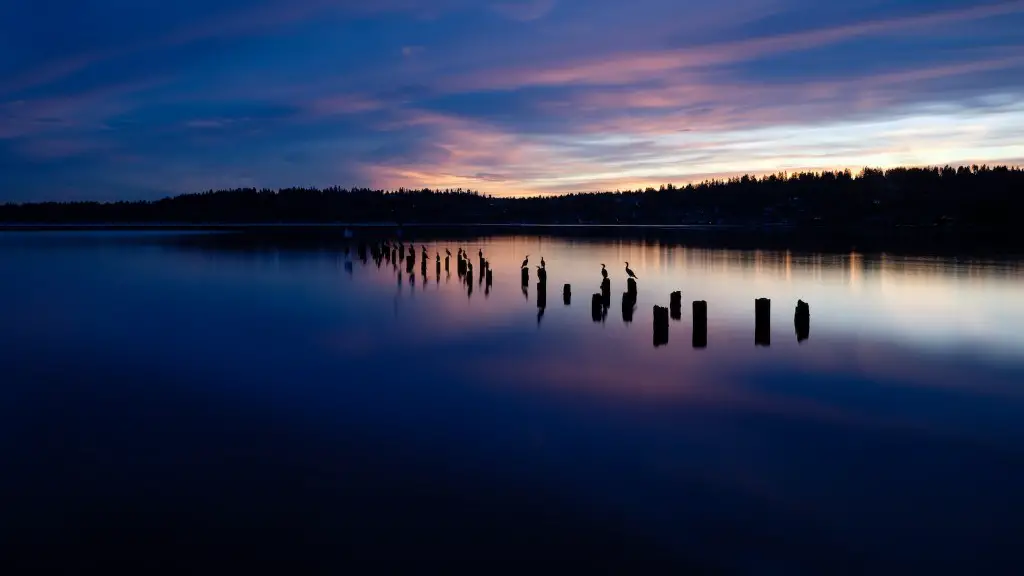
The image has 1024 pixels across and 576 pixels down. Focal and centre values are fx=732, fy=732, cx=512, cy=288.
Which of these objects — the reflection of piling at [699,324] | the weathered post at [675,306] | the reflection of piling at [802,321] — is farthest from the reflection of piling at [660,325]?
the reflection of piling at [802,321]

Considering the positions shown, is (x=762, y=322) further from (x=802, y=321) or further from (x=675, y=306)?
(x=675, y=306)

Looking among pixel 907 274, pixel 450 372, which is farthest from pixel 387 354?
pixel 907 274

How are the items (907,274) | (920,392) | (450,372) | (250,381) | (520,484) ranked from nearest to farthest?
(520,484) < (920,392) < (250,381) < (450,372) < (907,274)

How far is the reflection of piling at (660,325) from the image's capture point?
1659cm

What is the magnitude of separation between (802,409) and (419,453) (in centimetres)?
616

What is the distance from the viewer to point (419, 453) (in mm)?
9203

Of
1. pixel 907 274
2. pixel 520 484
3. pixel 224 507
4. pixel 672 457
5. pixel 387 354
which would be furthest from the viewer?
pixel 907 274

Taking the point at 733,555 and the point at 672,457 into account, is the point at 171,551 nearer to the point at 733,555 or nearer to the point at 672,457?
the point at 733,555

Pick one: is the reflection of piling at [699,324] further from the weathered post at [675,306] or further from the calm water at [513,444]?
the weathered post at [675,306]

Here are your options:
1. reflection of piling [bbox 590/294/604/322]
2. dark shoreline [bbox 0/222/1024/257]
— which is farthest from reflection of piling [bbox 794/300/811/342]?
dark shoreline [bbox 0/222/1024/257]

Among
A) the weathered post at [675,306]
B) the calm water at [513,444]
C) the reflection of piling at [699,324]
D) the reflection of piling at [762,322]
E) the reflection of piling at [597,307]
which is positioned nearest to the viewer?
the calm water at [513,444]

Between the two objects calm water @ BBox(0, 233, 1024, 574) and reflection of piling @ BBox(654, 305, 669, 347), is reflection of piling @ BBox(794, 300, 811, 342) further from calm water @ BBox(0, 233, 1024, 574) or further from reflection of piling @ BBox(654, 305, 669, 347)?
reflection of piling @ BBox(654, 305, 669, 347)

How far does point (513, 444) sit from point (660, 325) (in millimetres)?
7897

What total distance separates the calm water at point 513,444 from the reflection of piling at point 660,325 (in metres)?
0.30
